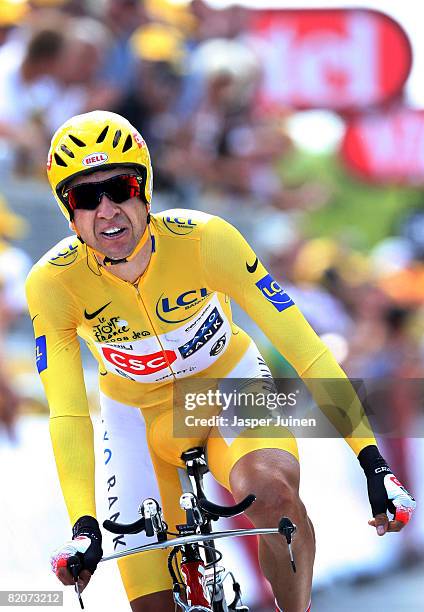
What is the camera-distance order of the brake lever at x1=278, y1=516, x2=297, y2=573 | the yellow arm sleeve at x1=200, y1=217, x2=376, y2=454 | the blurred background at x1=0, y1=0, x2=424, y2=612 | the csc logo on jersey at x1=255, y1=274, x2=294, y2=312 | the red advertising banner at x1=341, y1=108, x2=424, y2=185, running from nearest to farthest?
1. the brake lever at x1=278, y1=516, x2=297, y2=573
2. the yellow arm sleeve at x1=200, y1=217, x2=376, y2=454
3. the csc logo on jersey at x1=255, y1=274, x2=294, y2=312
4. the blurred background at x1=0, y1=0, x2=424, y2=612
5. the red advertising banner at x1=341, y1=108, x2=424, y2=185

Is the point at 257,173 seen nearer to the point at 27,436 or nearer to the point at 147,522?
the point at 27,436

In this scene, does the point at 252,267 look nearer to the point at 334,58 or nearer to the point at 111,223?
the point at 111,223

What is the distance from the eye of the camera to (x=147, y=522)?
11.3 ft

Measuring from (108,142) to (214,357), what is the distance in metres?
0.94

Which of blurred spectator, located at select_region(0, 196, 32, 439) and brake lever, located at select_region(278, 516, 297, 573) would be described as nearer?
brake lever, located at select_region(278, 516, 297, 573)

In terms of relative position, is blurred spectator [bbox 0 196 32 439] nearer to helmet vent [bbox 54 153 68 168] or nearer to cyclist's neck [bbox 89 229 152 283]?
cyclist's neck [bbox 89 229 152 283]

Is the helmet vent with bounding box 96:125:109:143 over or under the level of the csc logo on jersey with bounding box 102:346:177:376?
over

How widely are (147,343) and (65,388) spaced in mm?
390

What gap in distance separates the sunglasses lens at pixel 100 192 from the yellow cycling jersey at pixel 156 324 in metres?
0.29

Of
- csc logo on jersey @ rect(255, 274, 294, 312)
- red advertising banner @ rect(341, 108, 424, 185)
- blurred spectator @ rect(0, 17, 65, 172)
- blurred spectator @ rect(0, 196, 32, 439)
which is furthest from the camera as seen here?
red advertising banner @ rect(341, 108, 424, 185)

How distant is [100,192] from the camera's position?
3805 millimetres

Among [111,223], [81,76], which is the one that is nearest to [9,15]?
[81,76]

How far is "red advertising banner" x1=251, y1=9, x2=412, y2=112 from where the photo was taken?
1061 centimetres

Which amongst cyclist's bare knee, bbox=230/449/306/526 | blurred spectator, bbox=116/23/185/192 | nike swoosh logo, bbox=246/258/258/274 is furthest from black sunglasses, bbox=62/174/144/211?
blurred spectator, bbox=116/23/185/192
